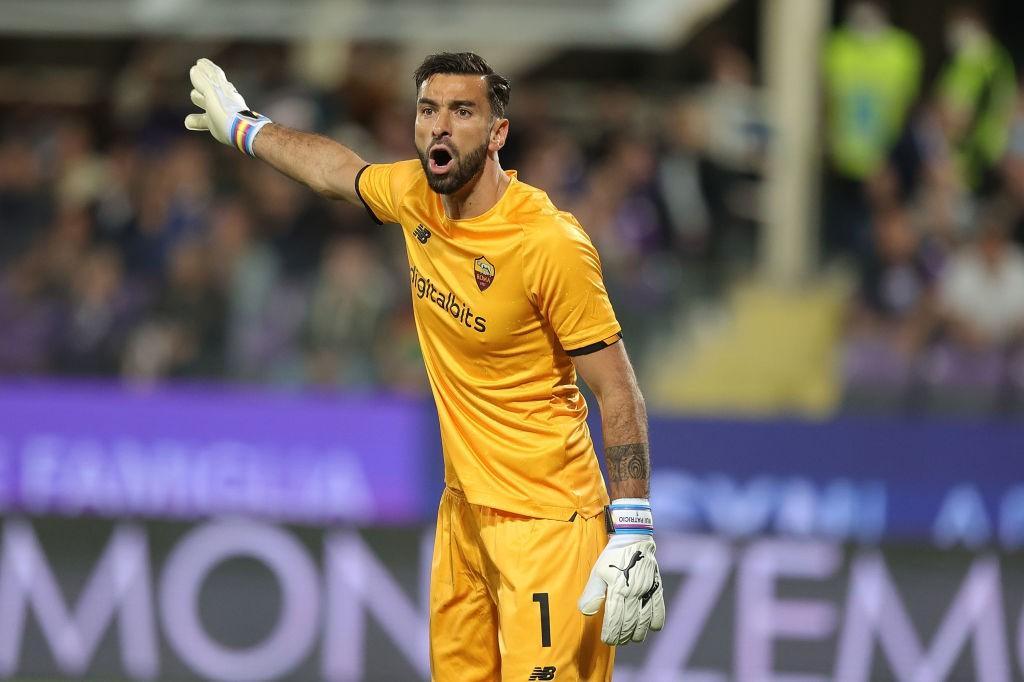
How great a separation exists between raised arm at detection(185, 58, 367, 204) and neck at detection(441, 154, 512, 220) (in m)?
0.48

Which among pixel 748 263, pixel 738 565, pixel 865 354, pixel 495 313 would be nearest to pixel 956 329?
pixel 865 354

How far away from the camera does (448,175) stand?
14.2 feet

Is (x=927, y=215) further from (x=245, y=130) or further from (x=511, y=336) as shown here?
(x=511, y=336)

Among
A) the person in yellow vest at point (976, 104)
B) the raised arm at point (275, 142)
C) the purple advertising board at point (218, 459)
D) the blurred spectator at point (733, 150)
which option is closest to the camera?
the raised arm at point (275, 142)

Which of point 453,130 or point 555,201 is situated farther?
point 555,201

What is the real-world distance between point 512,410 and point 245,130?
1285mm

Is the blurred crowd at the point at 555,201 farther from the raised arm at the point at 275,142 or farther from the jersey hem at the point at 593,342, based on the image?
the jersey hem at the point at 593,342

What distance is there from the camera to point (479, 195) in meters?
4.42

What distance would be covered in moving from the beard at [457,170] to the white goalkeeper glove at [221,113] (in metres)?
0.86

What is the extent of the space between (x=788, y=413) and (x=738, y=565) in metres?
1.91

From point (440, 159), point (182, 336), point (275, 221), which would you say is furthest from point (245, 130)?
point (275, 221)

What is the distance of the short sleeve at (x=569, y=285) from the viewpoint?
427 cm

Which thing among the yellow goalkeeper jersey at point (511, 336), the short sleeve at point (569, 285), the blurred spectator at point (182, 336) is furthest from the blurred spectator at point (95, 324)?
the short sleeve at point (569, 285)

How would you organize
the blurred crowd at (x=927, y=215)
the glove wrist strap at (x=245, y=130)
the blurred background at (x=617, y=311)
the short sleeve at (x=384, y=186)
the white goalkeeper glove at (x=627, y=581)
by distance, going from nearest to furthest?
1. the white goalkeeper glove at (x=627, y=581)
2. the short sleeve at (x=384, y=186)
3. the glove wrist strap at (x=245, y=130)
4. the blurred background at (x=617, y=311)
5. the blurred crowd at (x=927, y=215)
